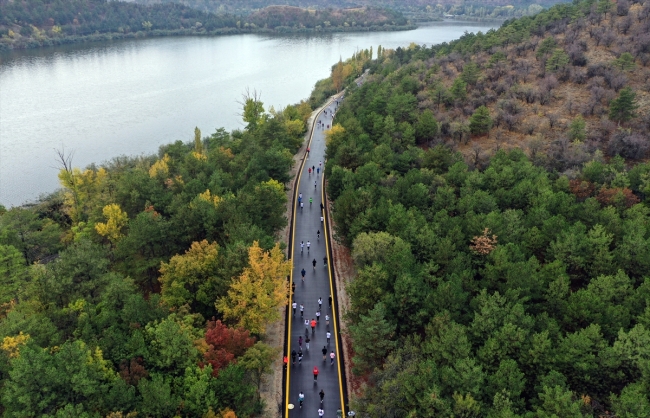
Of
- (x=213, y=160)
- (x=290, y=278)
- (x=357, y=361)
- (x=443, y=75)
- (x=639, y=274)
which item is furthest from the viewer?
(x=443, y=75)

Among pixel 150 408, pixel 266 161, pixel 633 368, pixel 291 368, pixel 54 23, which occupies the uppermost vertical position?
pixel 54 23

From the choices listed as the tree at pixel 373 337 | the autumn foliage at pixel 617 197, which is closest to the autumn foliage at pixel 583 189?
the autumn foliage at pixel 617 197

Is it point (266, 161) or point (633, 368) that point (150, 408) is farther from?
point (266, 161)

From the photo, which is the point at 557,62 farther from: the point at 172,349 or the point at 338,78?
the point at 172,349

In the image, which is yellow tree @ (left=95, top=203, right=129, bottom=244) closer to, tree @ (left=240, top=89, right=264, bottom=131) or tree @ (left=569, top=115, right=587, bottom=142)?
tree @ (left=240, top=89, right=264, bottom=131)

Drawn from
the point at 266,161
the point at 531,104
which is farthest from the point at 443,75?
the point at 266,161

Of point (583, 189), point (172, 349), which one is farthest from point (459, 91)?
point (172, 349)

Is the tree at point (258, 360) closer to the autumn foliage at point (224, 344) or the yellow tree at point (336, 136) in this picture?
the autumn foliage at point (224, 344)

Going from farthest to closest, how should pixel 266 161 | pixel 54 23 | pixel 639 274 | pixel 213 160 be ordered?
1. pixel 54 23
2. pixel 213 160
3. pixel 266 161
4. pixel 639 274
